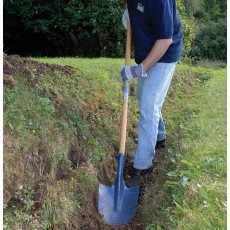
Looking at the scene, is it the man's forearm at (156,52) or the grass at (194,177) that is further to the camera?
the man's forearm at (156,52)

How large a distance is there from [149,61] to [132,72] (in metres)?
0.20

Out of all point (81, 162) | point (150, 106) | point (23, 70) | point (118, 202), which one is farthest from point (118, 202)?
point (23, 70)

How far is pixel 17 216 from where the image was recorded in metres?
2.92

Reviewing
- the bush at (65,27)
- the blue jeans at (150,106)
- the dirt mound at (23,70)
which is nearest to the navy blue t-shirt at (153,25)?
the blue jeans at (150,106)

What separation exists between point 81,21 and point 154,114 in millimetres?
7552

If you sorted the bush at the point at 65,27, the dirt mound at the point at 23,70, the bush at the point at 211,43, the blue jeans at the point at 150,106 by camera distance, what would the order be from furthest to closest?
the bush at the point at 211,43 → the bush at the point at 65,27 → the dirt mound at the point at 23,70 → the blue jeans at the point at 150,106

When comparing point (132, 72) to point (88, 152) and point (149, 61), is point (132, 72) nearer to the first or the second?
point (149, 61)

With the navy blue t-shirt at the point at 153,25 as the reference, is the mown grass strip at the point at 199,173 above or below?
below

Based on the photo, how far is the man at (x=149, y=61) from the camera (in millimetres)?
3719

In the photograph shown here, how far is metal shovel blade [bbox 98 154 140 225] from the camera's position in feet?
12.4

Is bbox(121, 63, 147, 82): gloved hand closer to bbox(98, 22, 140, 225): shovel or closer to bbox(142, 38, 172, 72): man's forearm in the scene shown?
bbox(142, 38, 172, 72): man's forearm

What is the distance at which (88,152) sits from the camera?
4188mm

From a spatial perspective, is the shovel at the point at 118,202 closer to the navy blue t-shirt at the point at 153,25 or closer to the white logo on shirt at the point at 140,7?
the navy blue t-shirt at the point at 153,25

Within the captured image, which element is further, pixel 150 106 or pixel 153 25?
pixel 150 106
